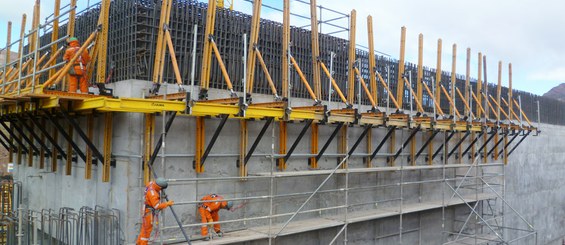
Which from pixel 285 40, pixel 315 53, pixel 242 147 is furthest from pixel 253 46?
pixel 242 147

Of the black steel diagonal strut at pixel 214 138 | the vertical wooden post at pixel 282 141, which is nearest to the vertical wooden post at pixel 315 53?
the vertical wooden post at pixel 282 141

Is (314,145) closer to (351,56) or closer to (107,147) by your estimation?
(351,56)

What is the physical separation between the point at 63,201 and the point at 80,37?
12.7ft

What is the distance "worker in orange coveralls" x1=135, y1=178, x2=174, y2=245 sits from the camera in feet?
25.1

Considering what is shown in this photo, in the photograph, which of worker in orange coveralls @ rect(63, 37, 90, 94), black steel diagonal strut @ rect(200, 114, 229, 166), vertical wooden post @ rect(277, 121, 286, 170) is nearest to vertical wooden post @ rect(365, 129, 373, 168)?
vertical wooden post @ rect(277, 121, 286, 170)

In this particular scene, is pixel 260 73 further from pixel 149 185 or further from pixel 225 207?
pixel 149 185

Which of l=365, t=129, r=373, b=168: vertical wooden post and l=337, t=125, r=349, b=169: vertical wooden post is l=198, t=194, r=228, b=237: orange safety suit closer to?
l=337, t=125, r=349, b=169: vertical wooden post

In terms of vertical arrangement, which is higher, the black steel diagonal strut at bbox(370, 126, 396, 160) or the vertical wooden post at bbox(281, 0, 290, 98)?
the vertical wooden post at bbox(281, 0, 290, 98)

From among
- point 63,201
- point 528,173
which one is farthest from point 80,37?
point 528,173

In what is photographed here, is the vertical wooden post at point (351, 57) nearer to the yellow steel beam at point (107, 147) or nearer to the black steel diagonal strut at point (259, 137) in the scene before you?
the black steel diagonal strut at point (259, 137)

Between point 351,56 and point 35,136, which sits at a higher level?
point 351,56

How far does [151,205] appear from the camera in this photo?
25.2 feet

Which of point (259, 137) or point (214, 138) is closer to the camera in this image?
point (214, 138)

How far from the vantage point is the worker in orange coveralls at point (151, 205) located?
7645mm
